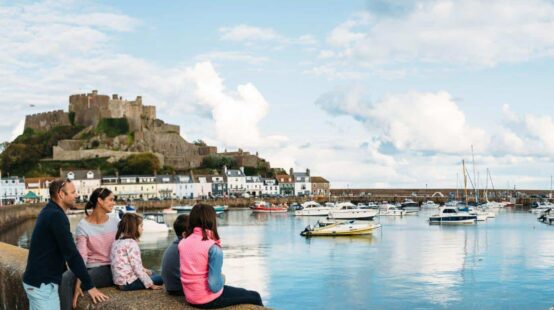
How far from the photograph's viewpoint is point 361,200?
4363 inches

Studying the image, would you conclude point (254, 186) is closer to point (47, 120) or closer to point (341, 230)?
point (47, 120)

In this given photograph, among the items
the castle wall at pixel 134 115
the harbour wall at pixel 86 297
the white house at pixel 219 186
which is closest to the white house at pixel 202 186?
the white house at pixel 219 186

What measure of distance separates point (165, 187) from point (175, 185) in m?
1.62

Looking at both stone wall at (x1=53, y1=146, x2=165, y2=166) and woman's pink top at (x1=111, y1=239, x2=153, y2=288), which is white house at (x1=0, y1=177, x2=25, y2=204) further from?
woman's pink top at (x1=111, y1=239, x2=153, y2=288)

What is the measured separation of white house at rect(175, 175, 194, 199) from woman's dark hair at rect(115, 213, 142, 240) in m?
101

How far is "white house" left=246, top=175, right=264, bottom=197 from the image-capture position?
113938 mm

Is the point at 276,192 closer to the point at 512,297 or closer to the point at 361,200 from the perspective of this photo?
the point at 361,200

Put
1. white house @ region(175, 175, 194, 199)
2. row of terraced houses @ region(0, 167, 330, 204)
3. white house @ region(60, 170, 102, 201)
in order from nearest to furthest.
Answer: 1. row of terraced houses @ region(0, 167, 330, 204)
2. white house @ region(60, 170, 102, 201)
3. white house @ region(175, 175, 194, 199)

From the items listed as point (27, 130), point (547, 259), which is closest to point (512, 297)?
point (547, 259)

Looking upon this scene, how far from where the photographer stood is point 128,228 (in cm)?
614

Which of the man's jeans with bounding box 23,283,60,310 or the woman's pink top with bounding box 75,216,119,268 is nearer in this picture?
the man's jeans with bounding box 23,283,60,310

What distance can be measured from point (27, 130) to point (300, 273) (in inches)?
4445

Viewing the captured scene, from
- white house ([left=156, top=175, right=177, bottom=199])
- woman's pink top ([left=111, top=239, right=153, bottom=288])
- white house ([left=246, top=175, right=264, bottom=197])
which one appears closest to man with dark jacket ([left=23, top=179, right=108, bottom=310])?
woman's pink top ([left=111, top=239, right=153, bottom=288])

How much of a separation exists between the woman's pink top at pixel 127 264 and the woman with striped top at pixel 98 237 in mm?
185
